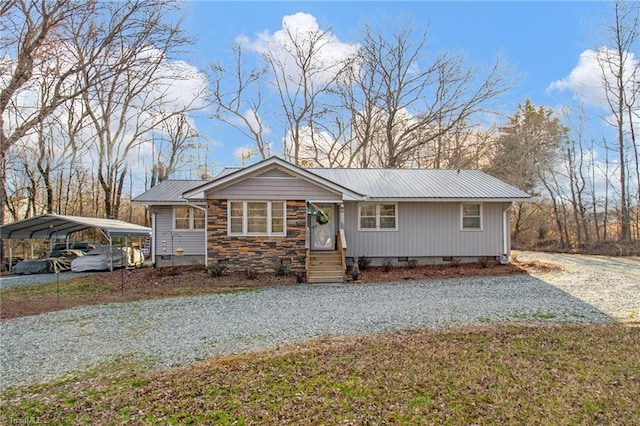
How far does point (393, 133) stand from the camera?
2744 cm

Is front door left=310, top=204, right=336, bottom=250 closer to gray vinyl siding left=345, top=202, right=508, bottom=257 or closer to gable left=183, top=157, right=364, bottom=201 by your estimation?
gray vinyl siding left=345, top=202, right=508, bottom=257

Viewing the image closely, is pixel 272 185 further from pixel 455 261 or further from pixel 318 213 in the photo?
pixel 455 261

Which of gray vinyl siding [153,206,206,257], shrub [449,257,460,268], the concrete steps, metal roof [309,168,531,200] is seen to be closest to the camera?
the concrete steps

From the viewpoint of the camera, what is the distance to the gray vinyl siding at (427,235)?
46.7 ft

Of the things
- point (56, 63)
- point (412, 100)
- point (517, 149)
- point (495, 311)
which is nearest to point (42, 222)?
point (56, 63)

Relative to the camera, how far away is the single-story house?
12.8 meters

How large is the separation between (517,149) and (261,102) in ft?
61.7

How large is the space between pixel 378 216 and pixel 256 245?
466 centimetres

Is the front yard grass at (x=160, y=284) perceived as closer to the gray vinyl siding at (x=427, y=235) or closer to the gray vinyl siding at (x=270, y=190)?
the gray vinyl siding at (x=427, y=235)

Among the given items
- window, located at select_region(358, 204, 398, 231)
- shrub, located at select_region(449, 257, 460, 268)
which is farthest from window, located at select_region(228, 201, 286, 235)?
shrub, located at select_region(449, 257, 460, 268)

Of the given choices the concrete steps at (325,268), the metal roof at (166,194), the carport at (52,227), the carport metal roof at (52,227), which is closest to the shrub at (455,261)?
the concrete steps at (325,268)

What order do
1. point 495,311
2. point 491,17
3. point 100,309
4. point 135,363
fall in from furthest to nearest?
point 491,17 < point 100,309 < point 495,311 < point 135,363

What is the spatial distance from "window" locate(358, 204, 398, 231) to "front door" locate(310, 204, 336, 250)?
1.20m

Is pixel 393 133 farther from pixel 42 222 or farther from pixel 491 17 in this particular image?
pixel 42 222
